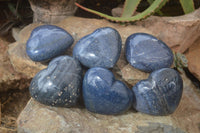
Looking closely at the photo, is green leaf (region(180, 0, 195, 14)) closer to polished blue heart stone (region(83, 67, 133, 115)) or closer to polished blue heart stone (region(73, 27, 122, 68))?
polished blue heart stone (region(73, 27, 122, 68))

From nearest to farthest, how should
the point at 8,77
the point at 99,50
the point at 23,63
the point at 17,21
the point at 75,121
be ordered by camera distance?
the point at 75,121 → the point at 99,50 → the point at 23,63 → the point at 8,77 → the point at 17,21

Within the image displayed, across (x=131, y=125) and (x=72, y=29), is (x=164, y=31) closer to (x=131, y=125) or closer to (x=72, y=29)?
(x=72, y=29)

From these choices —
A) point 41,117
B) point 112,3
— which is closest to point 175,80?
point 41,117

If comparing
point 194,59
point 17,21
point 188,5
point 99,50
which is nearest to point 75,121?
point 99,50

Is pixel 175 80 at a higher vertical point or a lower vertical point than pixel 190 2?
lower

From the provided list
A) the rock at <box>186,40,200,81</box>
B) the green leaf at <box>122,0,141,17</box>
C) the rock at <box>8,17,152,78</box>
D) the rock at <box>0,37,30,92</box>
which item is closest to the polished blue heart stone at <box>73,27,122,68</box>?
the rock at <box>8,17,152,78</box>

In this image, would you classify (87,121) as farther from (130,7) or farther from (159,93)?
(130,7)
